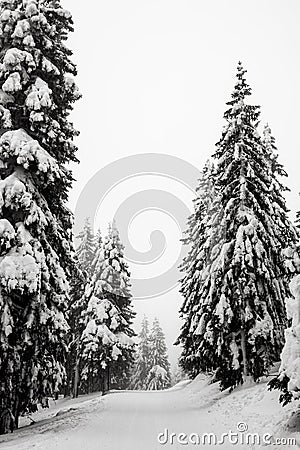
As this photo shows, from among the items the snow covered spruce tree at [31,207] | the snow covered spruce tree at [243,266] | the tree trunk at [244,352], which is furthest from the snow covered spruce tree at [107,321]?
the snow covered spruce tree at [31,207]

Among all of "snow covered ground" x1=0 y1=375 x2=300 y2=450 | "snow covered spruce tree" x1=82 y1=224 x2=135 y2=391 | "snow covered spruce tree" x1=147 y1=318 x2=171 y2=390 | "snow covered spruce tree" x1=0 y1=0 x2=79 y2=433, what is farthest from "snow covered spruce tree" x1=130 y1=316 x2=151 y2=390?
"snow covered spruce tree" x1=0 y1=0 x2=79 y2=433

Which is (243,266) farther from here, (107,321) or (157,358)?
(157,358)

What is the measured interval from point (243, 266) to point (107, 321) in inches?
623

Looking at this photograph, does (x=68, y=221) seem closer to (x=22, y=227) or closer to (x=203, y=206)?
(x=22, y=227)

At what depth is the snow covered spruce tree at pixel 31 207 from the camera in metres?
11.4

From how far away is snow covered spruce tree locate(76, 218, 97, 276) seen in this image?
39406mm

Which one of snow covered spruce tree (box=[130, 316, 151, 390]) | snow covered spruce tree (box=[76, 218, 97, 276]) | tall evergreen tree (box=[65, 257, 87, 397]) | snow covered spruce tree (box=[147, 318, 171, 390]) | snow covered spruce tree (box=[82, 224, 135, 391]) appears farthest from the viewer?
snow covered spruce tree (box=[130, 316, 151, 390])

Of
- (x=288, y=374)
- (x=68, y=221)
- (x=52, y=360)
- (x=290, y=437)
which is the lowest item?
(x=290, y=437)

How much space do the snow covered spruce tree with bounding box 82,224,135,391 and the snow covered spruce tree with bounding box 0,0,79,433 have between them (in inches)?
604

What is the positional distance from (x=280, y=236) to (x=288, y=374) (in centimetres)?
1233

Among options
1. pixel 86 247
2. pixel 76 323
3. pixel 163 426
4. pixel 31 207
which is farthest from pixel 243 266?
pixel 86 247

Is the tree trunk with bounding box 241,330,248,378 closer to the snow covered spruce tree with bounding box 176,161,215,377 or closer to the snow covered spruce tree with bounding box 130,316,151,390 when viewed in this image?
the snow covered spruce tree with bounding box 176,161,215,377

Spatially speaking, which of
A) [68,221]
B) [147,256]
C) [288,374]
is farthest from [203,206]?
[147,256]

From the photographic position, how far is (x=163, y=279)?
53969mm
